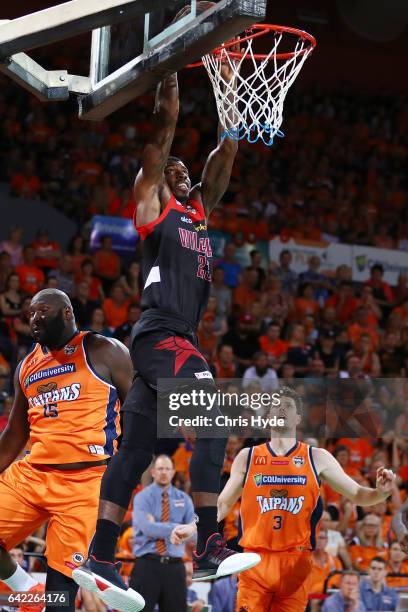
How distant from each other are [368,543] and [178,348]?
19.1 feet

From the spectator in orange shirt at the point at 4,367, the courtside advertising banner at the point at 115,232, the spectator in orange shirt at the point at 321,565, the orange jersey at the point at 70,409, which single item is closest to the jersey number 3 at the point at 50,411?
the orange jersey at the point at 70,409

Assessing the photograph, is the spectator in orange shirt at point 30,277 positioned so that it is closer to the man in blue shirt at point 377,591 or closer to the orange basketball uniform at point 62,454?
the man in blue shirt at point 377,591

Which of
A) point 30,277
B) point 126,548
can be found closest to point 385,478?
point 126,548

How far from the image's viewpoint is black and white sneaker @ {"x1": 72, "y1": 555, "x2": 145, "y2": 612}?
200 inches

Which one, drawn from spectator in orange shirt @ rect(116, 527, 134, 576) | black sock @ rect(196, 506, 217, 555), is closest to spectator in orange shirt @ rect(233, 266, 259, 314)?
spectator in orange shirt @ rect(116, 527, 134, 576)

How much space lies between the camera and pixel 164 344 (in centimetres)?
537

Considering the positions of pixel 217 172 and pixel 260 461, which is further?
pixel 260 461

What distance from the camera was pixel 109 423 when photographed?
251 inches

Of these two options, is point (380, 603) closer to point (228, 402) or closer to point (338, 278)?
point (228, 402)

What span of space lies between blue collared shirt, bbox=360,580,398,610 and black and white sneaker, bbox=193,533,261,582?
4.21 meters

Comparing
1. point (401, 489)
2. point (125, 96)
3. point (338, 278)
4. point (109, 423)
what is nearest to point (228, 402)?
point (109, 423)

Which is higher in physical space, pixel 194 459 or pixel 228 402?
pixel 228 402

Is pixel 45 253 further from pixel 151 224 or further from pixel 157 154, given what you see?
pixel 157 154

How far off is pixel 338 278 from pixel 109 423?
1028cm
